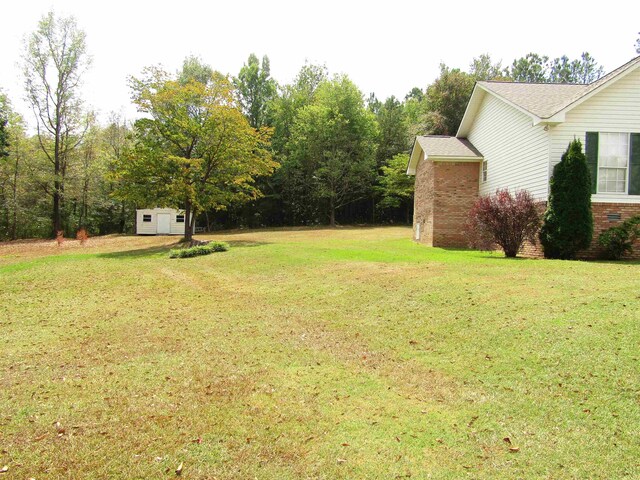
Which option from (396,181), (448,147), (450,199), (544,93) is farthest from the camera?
(396,181)

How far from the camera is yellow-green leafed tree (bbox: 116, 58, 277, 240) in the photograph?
71.5 ft

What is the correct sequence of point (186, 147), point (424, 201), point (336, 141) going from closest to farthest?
point (424, 201) < point (186, 147) < point (336, 141)

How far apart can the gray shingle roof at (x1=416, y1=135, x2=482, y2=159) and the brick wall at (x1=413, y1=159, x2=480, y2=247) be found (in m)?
0.44

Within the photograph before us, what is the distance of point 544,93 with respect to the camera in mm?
15844

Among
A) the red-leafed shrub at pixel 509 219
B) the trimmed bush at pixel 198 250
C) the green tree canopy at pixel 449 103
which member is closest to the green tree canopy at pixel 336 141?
the green tree canopy at pixel 449 103

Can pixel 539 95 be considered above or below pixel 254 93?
below

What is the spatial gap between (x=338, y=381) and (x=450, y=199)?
1498 cm

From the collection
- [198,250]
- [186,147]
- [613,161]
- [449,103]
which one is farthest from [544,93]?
[449,103]

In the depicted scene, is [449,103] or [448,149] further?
[449,103]

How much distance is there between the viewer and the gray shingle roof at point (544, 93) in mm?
12883

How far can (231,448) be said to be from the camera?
3463 mm

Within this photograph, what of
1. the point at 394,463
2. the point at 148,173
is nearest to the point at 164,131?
the point at 148,173

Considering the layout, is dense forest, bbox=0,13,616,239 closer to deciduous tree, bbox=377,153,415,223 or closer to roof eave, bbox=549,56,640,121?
deciduous tree, bbox=377,153,415,223

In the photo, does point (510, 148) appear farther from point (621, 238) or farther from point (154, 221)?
point (154, 221)
